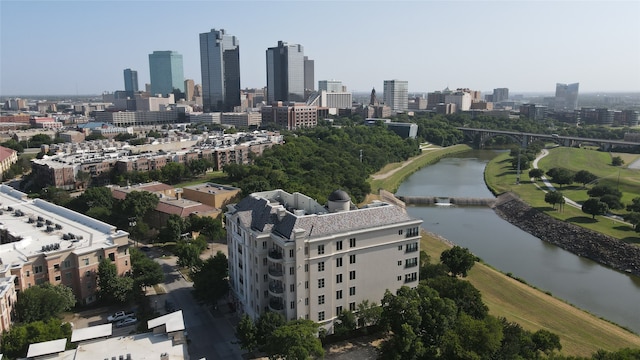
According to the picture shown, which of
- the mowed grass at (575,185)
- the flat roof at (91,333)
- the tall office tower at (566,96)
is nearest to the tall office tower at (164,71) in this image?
the mowed grass at (575,185)

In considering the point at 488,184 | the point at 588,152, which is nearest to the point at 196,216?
the point at 488,184

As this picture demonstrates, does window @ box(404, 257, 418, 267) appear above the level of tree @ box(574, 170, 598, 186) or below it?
above

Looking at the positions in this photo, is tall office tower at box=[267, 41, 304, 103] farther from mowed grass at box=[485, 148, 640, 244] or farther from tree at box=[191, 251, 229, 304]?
tree at box=[191, 251, 229, 304]

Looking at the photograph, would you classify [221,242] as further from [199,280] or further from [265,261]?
[265,261]

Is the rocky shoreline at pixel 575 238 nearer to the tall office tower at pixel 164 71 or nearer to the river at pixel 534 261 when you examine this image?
the river at pixel 534 261

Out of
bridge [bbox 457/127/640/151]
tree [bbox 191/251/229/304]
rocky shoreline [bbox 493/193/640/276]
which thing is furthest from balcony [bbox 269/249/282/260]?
bridge [bbox 457/127/640/151]

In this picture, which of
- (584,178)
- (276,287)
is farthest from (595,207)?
(276,287)

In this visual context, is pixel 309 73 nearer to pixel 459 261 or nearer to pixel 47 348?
pixel 459 261
